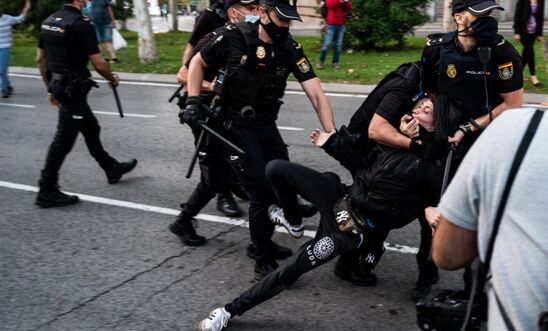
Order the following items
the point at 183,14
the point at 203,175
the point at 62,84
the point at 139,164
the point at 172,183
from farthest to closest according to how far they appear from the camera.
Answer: the point at 183,14 → the point at 139,164 → the point at 172,183 → the point at 62,84 → the point at 203,175

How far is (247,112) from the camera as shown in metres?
4.16

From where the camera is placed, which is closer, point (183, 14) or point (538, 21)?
point (538, 21)

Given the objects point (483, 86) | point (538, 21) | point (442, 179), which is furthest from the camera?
point (538, 21)

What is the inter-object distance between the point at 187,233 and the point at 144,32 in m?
10.3

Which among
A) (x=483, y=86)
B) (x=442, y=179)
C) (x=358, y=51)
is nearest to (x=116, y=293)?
(x=442, y=179)

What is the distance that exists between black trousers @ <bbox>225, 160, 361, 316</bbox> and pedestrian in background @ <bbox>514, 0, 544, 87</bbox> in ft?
25.7

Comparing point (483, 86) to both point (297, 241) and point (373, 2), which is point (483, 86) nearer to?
point (297, 241)

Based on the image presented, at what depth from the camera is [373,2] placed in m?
14.3

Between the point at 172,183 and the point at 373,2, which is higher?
the point at 373,2

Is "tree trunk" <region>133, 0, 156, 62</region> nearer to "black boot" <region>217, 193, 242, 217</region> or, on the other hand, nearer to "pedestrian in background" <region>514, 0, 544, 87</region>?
"pedestrian in background" <region>514, 0, 544, 87</region>

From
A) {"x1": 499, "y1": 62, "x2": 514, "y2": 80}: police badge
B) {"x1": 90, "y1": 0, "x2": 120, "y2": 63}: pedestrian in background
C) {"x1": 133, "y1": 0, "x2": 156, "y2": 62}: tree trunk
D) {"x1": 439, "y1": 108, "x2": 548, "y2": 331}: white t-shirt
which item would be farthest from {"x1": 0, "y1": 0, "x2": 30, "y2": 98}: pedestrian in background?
{"x1": 439, "y1": 108, "x2": 548, "y2": 331}: white t-shirt

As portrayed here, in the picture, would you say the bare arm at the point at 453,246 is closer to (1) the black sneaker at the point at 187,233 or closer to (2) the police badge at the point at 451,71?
(2) the police badge at the point at 451,71

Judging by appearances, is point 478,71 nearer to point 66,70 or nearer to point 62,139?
point 66,70

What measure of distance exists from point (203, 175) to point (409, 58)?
32.9ft
